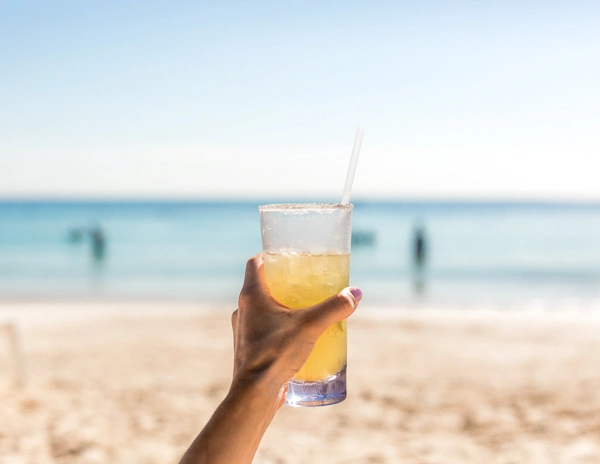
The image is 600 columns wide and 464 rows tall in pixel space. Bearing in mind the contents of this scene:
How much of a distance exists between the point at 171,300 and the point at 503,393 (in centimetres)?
945

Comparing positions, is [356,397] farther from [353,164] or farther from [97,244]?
[97,244]

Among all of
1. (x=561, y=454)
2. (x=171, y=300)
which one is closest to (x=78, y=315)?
(x=171, y=300)

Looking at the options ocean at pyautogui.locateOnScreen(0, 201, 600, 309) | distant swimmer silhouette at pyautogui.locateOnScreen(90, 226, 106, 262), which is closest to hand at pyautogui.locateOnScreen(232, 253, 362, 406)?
ocean at pyautogui.locateOnScreen(0, 201, 600, 309)

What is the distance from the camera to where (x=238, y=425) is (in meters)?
1.47

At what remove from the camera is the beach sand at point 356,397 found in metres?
4.82

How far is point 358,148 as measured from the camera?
1.96 metres

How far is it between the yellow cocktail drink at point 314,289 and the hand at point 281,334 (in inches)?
6.8

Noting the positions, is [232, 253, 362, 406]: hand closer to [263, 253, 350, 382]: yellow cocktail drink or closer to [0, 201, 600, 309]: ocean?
[263, 253, 350, 382]: yellow cocktail drink

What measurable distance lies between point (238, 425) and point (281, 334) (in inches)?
9.7

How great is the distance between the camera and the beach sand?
15.8 ft

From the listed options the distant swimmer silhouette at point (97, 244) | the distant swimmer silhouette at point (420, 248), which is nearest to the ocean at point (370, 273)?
the distant swimmer silhouette at point (97, 244)

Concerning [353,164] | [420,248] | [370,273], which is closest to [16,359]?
[353,164]

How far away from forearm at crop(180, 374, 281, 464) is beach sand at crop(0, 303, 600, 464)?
3317 mm

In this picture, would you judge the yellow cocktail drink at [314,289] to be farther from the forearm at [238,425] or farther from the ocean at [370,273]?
the ocean at [370,273]
